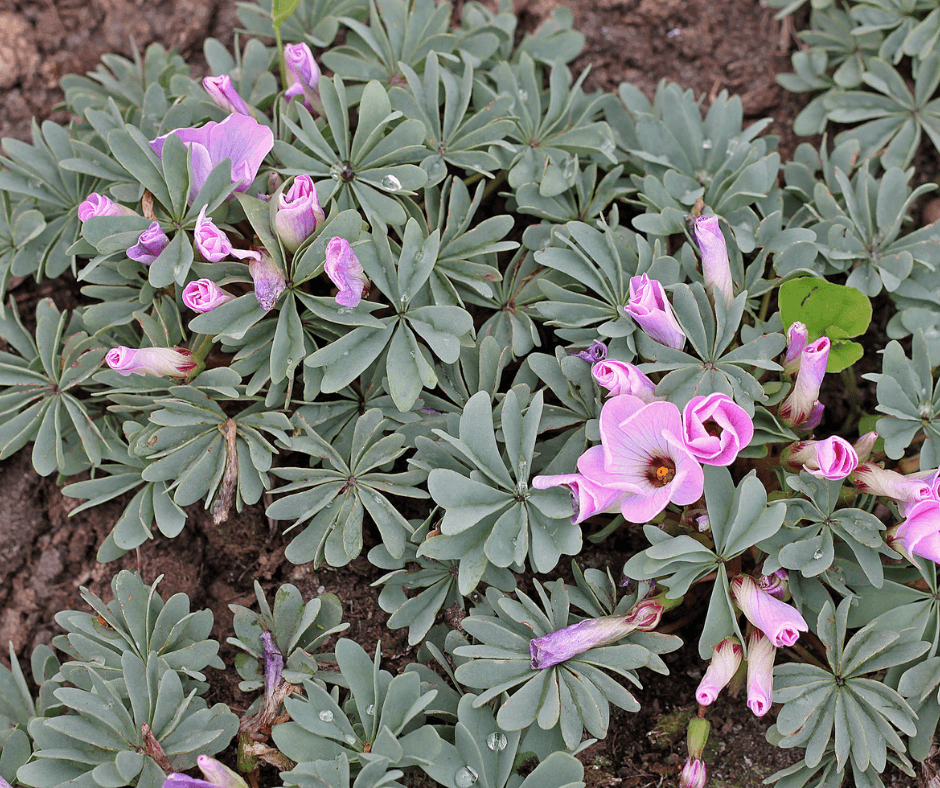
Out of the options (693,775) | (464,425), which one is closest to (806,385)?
(464,425)

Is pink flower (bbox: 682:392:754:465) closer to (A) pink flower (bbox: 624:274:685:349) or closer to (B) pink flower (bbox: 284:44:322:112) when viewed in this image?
(A) pink flower (bbox: 624:274:685:349)

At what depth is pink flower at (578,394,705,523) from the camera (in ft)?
5.56

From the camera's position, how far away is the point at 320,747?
182 cm

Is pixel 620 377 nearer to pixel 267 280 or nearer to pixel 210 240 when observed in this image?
pixel 267 280

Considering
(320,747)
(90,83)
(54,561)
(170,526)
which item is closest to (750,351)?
(320,747)

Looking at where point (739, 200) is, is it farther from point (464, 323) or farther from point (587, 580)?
point (587, 580)

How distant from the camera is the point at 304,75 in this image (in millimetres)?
2395

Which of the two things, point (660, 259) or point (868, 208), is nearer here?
point (660, 259)

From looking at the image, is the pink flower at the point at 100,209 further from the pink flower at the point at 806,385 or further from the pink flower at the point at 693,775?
the pink flower at the point at 693,775

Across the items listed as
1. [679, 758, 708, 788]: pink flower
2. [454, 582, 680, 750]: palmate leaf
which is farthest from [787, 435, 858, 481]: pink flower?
[679, 758, 708, 788]: pink flower

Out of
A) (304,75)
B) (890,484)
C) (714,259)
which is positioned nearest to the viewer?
(890,484)

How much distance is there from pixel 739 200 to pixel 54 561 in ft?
8.18

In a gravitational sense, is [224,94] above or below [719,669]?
above

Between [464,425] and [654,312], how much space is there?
573 millimetres
